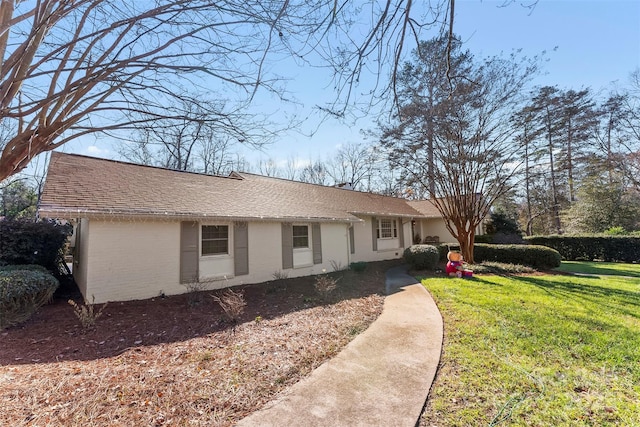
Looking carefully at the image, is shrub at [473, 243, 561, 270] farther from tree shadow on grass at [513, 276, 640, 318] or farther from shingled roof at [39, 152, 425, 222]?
shingled roof at [39, 152, 425, 222]

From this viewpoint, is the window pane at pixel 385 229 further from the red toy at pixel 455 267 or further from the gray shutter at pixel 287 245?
the gray shutter at pixel 287 245

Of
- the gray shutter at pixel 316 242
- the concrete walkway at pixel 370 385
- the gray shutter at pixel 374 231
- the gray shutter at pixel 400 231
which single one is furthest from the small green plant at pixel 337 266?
the concrete walkway at pixel 370 385

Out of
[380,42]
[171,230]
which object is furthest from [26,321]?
[380,42]

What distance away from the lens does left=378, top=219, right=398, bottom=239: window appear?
16.5 meters

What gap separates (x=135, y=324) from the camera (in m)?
5.82

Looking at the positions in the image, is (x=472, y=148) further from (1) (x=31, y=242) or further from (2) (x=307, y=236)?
(1) (x=31, y=242)

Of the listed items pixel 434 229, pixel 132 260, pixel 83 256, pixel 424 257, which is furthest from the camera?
pixel 434 229

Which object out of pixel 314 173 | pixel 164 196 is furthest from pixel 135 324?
pixel 314 173

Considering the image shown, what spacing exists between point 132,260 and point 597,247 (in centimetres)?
2369

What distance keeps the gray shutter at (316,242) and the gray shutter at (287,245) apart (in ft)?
3.99

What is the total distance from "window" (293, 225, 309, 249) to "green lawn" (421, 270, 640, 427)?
222 inches

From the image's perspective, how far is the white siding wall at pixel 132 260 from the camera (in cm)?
697

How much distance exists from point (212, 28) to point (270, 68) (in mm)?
904

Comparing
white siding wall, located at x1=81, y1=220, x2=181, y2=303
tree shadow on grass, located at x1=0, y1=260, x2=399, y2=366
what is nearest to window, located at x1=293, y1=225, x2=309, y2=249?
tree shadow on grass, located at x1=0, y1=260, x2=399, y2=366
